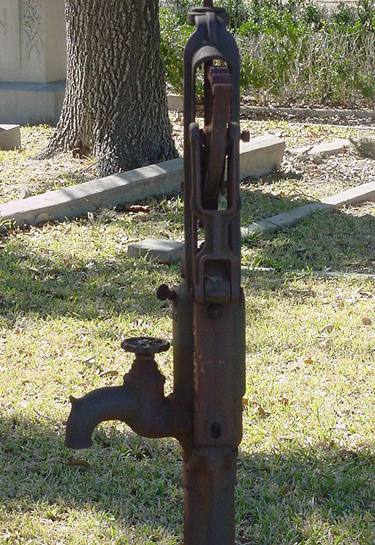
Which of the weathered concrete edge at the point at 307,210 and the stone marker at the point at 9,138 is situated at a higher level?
the stone marker at the point at 9,138

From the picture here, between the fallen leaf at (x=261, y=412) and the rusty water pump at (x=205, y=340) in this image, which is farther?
the fallen leaf at (x=261, y=412)

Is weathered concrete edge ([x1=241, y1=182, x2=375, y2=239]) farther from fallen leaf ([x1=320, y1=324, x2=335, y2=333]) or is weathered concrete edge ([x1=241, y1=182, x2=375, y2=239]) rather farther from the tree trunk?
fallen leaf ([x1=320, y1=324, x2=335, y2=333])

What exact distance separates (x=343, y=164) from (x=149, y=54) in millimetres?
2224

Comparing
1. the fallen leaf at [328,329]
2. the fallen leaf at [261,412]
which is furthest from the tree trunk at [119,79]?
the fallen leaf at [261,412]

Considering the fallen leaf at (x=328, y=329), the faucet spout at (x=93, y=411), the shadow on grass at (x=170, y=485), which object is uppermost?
the faucet spout at (x=93, y=411)

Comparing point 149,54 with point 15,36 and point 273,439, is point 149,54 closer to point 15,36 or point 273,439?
point 15,36

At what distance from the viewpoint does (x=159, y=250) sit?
20.1 feet

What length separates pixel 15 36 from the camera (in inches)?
467

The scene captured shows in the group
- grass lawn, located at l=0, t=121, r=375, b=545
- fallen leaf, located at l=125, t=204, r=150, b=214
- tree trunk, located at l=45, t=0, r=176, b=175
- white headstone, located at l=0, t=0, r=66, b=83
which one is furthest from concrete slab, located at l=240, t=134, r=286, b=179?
white headstone, located at l=0, t=0, r=66, b=83

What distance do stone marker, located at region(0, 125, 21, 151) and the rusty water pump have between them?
782 centimetres

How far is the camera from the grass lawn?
327 centimetres

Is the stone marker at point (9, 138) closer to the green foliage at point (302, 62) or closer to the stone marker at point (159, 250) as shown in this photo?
the green foliage at point (302, 62)

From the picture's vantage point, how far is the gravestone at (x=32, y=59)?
11.7 meters

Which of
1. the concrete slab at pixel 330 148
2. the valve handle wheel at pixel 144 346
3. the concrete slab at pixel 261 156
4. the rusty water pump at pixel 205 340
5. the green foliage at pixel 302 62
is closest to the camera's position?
the rusty water pump at pixel 205 340
